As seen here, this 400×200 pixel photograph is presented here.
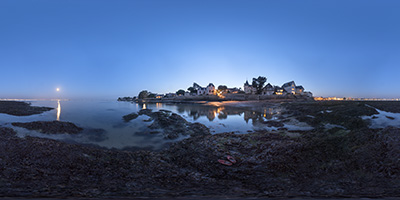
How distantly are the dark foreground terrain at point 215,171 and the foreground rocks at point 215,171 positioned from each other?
0.02 meters

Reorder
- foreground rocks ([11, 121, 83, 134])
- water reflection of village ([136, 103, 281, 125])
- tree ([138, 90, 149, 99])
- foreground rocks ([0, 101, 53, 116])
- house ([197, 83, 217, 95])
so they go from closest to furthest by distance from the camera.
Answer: foreground rocks ([11, 121, 83, 134]), foreground rocks ([0, 101, 53, 116]), water reflection of village ([136, 103, 281, 125]), house ([197, 83, 217, 95]), tree ([138, 90, 149, 99])

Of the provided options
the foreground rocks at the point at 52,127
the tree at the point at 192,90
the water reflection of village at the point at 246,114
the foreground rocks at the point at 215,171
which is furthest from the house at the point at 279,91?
the foreground rocks at the point at 52,127

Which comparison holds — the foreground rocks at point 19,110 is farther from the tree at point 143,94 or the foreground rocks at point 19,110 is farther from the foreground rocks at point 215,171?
the tree at point 143,94

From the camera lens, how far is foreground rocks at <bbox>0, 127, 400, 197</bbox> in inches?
169

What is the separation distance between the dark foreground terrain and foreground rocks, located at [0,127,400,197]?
0.02m

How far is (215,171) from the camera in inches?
265

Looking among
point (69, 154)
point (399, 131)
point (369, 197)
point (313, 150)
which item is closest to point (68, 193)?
point (69, 154)

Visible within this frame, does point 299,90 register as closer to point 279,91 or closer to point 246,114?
point 279,91

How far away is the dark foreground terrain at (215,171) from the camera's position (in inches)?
169

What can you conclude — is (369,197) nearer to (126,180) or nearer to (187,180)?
(187,180)

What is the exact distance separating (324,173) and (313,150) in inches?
86.8

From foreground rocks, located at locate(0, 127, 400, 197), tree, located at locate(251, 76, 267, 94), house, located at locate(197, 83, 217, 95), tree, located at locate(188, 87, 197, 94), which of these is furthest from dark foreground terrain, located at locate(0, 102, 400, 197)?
tree, located at locate(188, 87, 197, 94)

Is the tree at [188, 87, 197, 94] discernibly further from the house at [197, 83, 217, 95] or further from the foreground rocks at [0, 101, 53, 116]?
the foreground rocks at [0, 101, 53, 116]

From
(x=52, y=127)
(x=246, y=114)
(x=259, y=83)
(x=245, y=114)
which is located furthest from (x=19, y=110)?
(x=259, y=83)
